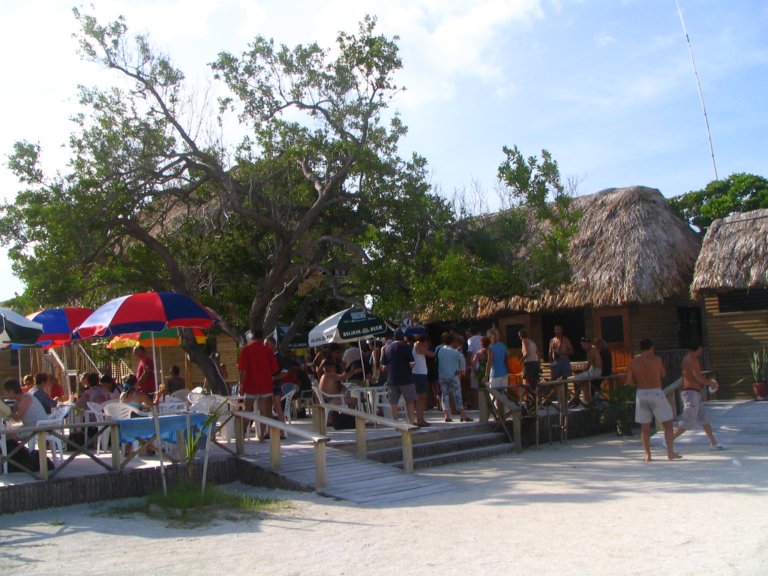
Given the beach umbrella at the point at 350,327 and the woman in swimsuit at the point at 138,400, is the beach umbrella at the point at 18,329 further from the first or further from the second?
the beach umbrella at the point at 350,327

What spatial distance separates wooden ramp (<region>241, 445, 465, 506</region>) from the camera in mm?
9375

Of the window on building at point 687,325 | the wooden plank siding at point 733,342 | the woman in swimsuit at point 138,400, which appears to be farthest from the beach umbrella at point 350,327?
the window on building at point 687,325

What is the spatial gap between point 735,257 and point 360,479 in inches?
403

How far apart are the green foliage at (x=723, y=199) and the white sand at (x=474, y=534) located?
1933cm

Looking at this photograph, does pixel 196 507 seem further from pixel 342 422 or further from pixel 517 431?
pixel 517 431

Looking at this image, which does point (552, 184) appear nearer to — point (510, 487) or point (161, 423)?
point (510, 487)

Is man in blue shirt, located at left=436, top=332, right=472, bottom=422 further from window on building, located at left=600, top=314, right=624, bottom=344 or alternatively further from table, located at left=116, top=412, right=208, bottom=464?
window on building, located at left=600, top=314, right=624, bottom=344

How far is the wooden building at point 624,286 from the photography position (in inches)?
669

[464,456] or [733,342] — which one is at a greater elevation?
[733,342]

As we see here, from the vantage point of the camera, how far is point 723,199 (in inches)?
1100

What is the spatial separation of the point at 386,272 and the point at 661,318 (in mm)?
8010

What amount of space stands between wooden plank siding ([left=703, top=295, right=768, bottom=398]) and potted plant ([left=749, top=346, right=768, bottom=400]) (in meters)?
0.73

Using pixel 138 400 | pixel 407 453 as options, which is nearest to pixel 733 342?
pixel 407 453

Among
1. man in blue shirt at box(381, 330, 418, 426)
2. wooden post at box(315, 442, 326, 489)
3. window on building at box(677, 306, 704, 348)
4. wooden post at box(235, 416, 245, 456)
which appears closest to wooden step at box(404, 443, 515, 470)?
man in blue shirt at box(381, 330, 418, 426)
